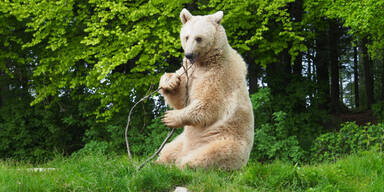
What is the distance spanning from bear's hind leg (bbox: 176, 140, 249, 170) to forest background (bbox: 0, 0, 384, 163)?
392 cm

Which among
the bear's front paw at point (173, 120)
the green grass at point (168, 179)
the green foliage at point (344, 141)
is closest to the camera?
the green grass at point (168, 179)

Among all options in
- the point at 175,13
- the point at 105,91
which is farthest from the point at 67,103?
the point at 175,13

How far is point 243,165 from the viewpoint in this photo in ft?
13.9

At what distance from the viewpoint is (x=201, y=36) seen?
12.8ft

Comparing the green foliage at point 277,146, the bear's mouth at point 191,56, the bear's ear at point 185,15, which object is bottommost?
the green foliage at point 277,146

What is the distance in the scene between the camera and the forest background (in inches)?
347

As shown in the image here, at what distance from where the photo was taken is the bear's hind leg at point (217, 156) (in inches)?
154

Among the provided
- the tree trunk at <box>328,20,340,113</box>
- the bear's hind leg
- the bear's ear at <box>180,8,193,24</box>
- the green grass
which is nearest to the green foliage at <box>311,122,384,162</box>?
the green grass

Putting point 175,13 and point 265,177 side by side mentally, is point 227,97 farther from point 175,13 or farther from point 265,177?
point 175,13

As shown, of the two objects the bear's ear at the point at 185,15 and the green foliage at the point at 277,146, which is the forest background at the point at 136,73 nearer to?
the green foliage at the point at 277,146

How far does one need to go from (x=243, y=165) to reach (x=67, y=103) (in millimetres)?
9206

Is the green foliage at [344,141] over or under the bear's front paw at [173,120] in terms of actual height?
under

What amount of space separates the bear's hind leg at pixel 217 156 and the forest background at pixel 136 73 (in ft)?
12.9

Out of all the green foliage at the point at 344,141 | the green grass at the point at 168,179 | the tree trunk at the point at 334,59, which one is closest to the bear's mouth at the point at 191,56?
the green grass at the point at 168,179
